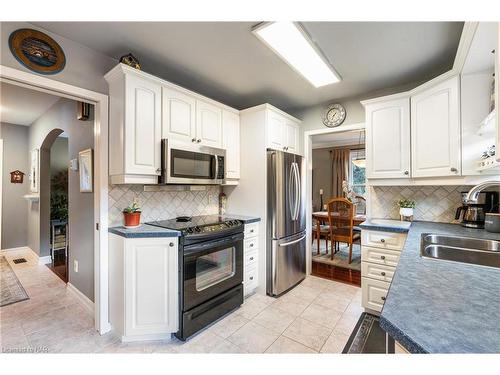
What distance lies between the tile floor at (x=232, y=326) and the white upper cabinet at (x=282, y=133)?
1.80 m

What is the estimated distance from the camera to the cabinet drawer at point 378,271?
2139mm

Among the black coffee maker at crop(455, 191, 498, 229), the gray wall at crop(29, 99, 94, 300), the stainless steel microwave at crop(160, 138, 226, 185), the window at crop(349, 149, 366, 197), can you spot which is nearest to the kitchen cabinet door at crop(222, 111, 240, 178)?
the stainless steel microwave at crop(160, 138, 226, 185)

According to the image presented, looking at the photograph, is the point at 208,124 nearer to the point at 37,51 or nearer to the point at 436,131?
the point at 37,51

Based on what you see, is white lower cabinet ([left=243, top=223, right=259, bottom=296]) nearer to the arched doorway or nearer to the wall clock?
the wall clock

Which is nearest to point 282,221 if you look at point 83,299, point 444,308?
point 444,308

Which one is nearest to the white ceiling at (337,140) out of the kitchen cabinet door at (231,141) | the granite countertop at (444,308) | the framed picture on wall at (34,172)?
the kitchen cabinet door at (231,141)

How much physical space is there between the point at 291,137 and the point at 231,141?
→ 2.82 feet

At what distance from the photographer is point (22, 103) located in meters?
3.27

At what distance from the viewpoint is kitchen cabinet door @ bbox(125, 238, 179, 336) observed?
Answer: 179cm

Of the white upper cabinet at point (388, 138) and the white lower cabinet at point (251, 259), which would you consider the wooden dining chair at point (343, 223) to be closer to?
the white upper cabinet at point (388, 138)

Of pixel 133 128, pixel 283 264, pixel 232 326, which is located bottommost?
pixel 232 326

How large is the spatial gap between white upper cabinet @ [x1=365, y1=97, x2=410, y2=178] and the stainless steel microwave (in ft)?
5.28

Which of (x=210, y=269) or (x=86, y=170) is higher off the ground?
(x=86, y=170)

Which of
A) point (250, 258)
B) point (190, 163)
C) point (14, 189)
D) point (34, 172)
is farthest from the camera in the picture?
point (14, 189)
